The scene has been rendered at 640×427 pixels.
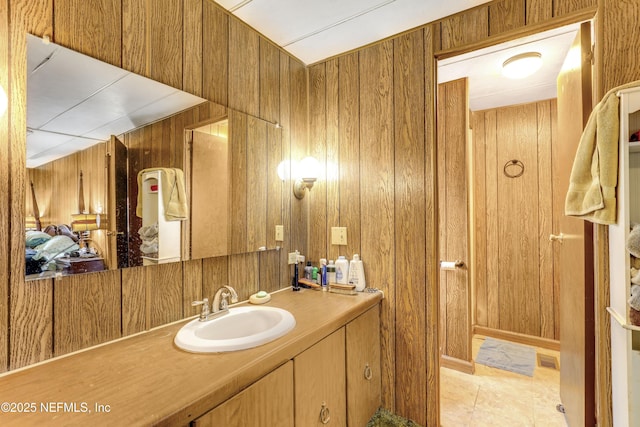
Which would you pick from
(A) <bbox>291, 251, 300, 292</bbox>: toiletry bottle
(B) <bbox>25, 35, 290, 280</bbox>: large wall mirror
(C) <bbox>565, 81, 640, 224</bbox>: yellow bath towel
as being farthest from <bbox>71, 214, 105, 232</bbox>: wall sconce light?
(C) <bbox>565, 81, 640, 224</bbox>: yellow bath towel

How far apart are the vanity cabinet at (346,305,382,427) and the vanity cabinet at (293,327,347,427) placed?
7 centimetres

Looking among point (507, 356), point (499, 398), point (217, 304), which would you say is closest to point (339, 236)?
point (217, 304)

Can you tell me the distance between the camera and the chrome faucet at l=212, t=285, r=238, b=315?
1.42m

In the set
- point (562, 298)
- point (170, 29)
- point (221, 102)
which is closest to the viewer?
point (170, 29)

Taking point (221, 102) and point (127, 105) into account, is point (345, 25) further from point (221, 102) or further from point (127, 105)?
point (127, 105)

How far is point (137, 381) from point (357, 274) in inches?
50.1

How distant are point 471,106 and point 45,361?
3596mm

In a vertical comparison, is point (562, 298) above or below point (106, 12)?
below

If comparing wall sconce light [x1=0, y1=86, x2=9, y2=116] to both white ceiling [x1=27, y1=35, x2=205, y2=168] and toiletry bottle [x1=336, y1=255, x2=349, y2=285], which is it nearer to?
white ceiling [x1=27, y1=35, x2=205, y2=168]

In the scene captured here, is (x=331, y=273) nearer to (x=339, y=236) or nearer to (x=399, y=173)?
(x=339, y=236)

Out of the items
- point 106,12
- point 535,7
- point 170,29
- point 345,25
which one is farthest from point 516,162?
point 106,12

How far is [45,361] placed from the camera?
3.23 feet

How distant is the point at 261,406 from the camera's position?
1.00m

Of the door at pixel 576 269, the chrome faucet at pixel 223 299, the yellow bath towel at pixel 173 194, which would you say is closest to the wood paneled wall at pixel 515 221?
the door at pixel 576 269
